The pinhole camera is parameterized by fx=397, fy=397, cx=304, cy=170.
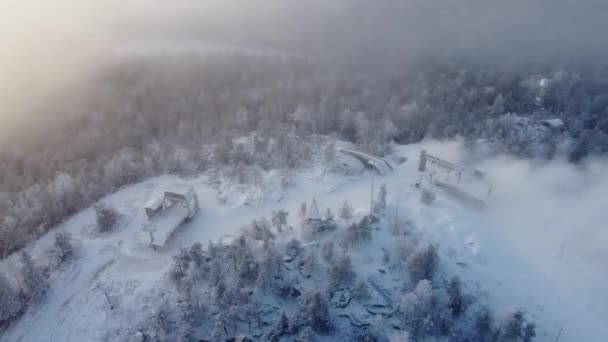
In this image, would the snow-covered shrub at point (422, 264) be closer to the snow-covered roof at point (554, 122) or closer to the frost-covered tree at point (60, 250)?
the frost-covered tree at point (60, 250)

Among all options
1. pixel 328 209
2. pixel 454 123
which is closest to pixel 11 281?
pixel 328 209

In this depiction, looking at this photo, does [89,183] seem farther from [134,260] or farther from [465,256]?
[465,256]

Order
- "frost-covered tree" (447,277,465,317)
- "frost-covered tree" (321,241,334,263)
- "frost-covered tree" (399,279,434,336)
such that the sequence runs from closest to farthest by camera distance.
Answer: "frost-covered tree" (399,279,434,336) → "frost-covered tree" (447,277,465,317) → "frost-covered tree" (321,241,334,263)

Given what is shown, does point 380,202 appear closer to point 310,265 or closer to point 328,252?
point 328,252

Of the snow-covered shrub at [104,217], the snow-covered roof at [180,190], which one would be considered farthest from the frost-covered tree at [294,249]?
the snow-covered shrub at [104,217]

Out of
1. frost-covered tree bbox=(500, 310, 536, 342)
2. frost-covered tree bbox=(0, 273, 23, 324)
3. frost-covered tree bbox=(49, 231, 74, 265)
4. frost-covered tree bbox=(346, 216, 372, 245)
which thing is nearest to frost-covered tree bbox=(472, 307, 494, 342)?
frost-covered tree bbox=(500, 310, 536, 342)

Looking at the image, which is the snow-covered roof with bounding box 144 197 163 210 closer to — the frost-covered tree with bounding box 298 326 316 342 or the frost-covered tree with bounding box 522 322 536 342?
the frost-covered tree with bounding box 298 326 316 342
